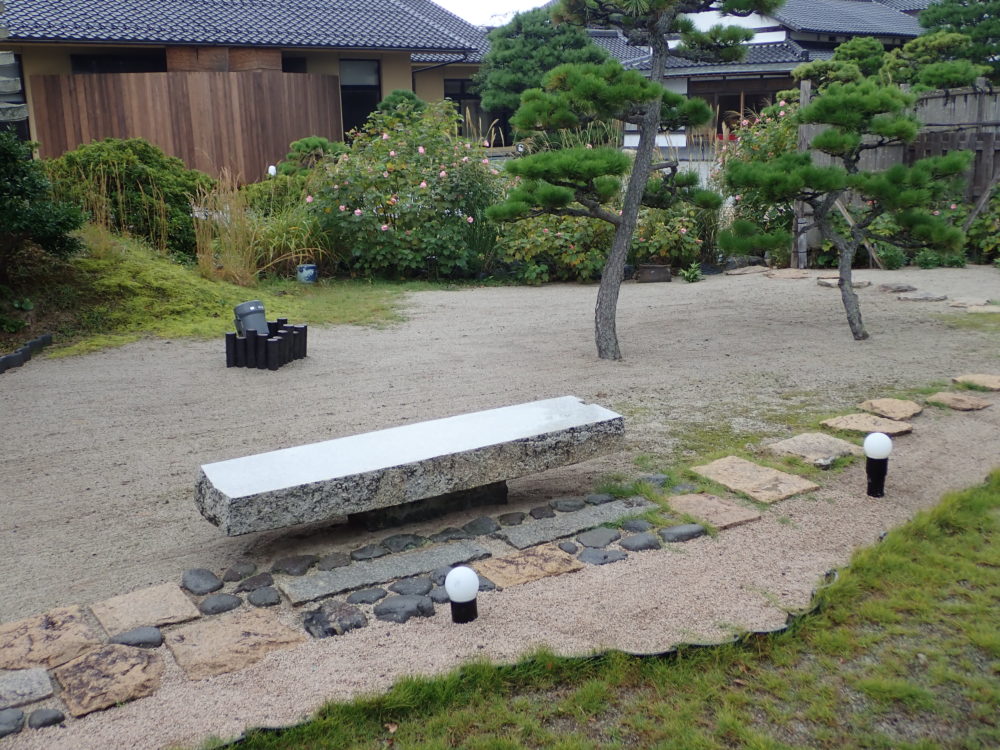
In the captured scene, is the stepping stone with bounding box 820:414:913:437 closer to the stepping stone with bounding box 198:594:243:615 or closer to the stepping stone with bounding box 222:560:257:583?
the stepping stone with bounding box 222:560:257:583

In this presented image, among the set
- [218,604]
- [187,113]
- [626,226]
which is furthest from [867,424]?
[187,113]

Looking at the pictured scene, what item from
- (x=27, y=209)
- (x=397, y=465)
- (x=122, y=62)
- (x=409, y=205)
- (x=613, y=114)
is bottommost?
(x=397, y=465)

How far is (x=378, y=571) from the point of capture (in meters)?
3.00

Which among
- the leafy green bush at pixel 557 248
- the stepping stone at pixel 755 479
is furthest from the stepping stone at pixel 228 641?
the leafy green bush at pixel 557 248

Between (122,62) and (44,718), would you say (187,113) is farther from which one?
(44,718)

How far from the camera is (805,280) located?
873 centimetres

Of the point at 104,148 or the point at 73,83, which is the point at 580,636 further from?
the point at 73,83

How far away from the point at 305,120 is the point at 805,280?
31.1ft

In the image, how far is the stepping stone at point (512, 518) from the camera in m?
3.42

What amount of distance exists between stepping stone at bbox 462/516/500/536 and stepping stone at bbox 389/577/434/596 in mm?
430

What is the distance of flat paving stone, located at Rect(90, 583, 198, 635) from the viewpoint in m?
2.68

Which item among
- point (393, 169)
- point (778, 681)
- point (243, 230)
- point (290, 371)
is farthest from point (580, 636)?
point (393, 169)

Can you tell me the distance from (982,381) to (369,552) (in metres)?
3.62

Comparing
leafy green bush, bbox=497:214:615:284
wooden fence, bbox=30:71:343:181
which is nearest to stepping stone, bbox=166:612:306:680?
leafy green bush, bbox=497:214:615:284
